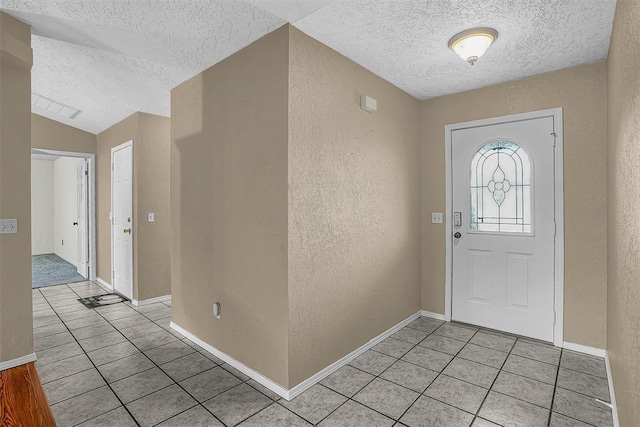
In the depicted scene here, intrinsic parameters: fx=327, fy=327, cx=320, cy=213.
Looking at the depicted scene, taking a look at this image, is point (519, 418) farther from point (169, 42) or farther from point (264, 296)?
point (169, 42)

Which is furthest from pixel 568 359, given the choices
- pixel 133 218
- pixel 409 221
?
pixel 133 218

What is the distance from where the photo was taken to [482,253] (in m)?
3.38

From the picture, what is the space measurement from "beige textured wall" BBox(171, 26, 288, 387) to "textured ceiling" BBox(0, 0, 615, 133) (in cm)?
23

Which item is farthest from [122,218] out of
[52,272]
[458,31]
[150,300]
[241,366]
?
[458,31]

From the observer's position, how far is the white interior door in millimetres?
5504

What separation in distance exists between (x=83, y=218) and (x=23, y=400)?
171 inches

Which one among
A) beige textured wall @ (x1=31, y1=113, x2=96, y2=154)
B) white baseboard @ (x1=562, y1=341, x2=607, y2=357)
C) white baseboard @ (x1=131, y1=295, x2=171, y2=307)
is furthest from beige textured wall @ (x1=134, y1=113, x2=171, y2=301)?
white baseboard @ (x1=562, y1=341, x2=607, y2=357)

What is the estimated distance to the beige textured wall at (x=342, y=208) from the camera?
226 centimetres

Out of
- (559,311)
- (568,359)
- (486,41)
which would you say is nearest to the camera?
(486,41)

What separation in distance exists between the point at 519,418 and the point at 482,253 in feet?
5.56

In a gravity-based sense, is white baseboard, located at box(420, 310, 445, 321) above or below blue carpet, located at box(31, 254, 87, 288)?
below

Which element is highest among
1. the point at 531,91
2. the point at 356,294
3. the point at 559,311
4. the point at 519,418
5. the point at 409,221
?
the point at 531,91

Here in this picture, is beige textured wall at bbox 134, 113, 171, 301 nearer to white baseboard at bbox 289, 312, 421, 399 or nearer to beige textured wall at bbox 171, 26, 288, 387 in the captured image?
beige textured wall at bbox 171, 26, 288, 387

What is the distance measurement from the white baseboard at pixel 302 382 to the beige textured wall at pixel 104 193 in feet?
8.58
